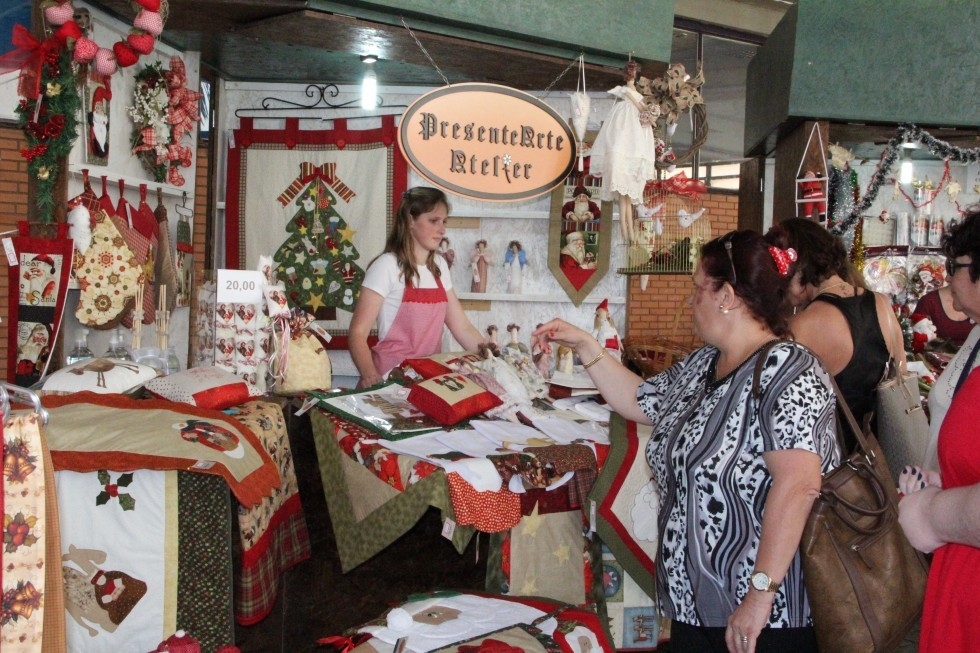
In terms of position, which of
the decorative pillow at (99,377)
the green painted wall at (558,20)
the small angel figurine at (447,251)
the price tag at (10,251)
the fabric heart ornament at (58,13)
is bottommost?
the decorative pillow at (99,377)

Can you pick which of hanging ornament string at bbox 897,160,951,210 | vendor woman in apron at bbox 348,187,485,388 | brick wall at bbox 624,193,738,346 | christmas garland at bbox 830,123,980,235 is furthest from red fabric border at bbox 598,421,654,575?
brick wall at bbox 624,193,738,346

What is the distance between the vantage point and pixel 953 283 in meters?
1.95

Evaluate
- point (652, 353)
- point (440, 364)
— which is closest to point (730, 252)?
point (440, 364)

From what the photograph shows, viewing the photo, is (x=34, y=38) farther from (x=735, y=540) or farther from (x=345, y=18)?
(x=735, y=540)

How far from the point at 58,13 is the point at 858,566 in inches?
159

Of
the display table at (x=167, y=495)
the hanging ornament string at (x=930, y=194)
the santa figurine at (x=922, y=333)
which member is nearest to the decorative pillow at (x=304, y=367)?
the display table at (x=167, y=495)

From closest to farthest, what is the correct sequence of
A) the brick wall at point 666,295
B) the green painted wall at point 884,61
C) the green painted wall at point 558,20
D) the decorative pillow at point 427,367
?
the decorative pillow at point 427,367
the green painted wall at point 558,20
the green painted wall at point 884,61
the brick wall at point 666,295

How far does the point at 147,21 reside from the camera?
160 inches

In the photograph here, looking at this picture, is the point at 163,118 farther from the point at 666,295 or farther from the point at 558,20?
the point at 666,295

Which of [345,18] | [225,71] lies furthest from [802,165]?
[225,71]

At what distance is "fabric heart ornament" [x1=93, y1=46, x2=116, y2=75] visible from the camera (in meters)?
4.05

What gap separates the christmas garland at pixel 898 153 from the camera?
20.3 ft

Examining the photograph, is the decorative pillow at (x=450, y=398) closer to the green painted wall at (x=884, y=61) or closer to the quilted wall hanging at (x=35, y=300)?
the quilted wall hanging at (x=35, y=300)

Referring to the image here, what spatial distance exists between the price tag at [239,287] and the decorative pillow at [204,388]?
0.34m
